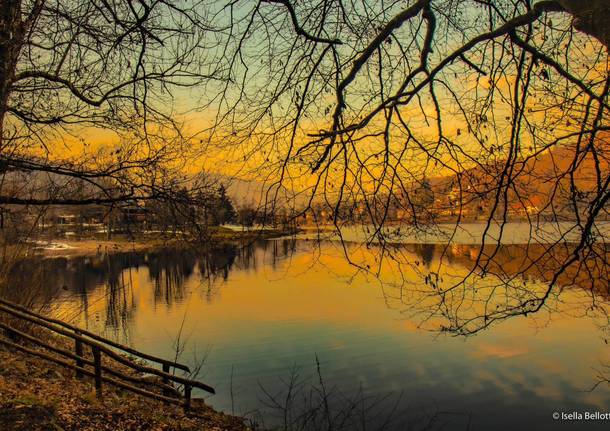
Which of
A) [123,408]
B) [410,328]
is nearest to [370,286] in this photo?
[410,328]

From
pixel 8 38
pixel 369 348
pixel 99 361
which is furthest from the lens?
pixel 369 348

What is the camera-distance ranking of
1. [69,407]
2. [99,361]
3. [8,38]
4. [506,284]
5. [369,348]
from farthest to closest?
[369,348] < [99,361] < [69,407] < [8,38] < [506,284]

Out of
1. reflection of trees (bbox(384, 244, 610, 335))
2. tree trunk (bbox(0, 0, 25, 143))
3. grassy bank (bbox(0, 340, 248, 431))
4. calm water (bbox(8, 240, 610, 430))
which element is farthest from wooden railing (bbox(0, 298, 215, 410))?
reflection of trees (bbox(384, 244, 610, 335))

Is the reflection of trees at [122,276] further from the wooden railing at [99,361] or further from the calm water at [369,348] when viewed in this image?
the wooden railing at [99,361]

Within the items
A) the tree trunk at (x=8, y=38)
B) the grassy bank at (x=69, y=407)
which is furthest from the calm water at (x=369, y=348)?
the tree trunk at (x=8, y=38)

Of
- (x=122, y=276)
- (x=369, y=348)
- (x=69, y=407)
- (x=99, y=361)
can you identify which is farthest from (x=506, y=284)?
(x=122, y=276)

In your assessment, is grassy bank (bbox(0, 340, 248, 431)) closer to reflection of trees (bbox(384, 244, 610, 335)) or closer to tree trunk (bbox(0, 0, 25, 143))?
tree trunk (bbox(0, 0, 25, 143))

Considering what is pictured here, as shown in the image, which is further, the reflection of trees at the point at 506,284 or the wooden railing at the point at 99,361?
the wooden railing at the point at 99,361

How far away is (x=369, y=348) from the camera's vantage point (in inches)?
793

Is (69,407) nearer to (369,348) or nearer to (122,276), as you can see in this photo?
(369,348)

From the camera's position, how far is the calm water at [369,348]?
1454 centimetres

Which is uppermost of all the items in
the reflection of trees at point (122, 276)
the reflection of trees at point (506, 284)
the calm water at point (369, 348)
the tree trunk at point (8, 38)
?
the tree trunk at point (8, 38)

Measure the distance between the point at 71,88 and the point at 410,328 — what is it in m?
18.2

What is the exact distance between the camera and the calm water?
14.5m
